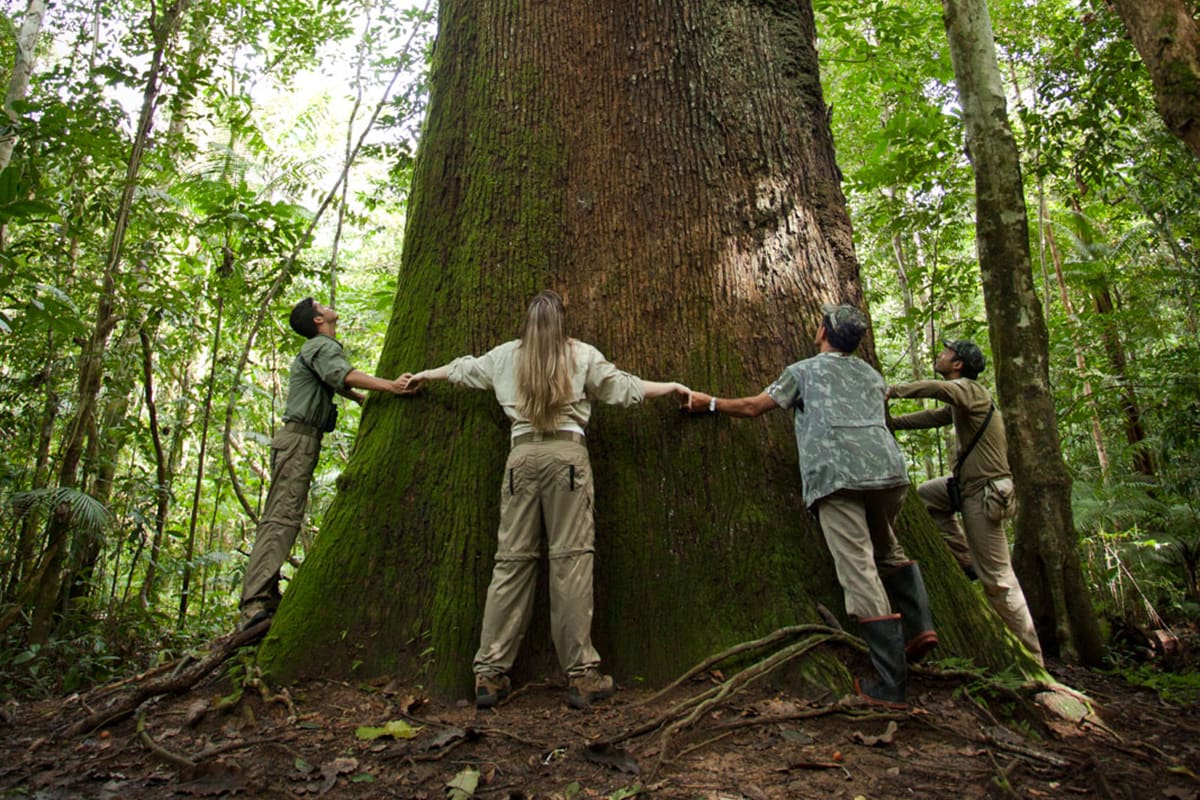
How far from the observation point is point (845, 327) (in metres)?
4.00

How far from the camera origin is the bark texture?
3.74 meters

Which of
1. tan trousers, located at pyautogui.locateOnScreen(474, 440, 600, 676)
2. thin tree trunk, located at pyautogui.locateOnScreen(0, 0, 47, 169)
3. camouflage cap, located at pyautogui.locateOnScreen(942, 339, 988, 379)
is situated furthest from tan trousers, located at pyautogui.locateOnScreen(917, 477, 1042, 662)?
thin tree trunk, located at pyautogui.locateOnScreen(0, 0, 47, 169)

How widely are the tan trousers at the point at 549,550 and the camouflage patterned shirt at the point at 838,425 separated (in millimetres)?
1136

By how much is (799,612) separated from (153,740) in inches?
119

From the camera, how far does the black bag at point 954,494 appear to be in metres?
5.74

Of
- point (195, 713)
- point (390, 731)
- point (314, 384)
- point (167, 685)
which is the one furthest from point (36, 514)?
point (390, 731)

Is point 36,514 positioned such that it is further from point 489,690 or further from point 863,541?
point 863,541

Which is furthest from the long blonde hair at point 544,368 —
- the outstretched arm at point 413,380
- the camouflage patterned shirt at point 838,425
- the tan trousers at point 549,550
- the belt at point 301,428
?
the belt at point 301,428

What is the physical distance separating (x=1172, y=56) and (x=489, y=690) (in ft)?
15.4

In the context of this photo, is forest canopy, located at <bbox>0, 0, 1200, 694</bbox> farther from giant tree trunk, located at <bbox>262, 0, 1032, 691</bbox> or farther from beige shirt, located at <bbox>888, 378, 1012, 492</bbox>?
beige shirt, located at <bbox>888, 378, 1012, 492</bbox>

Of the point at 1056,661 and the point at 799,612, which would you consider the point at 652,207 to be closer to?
the point at 799,612

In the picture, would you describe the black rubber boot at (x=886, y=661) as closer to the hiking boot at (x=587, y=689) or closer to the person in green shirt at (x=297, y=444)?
the hiking boot at (x=587, y=689)

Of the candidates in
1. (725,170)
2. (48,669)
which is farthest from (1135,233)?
(48,669)

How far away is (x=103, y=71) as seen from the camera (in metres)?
5.71
